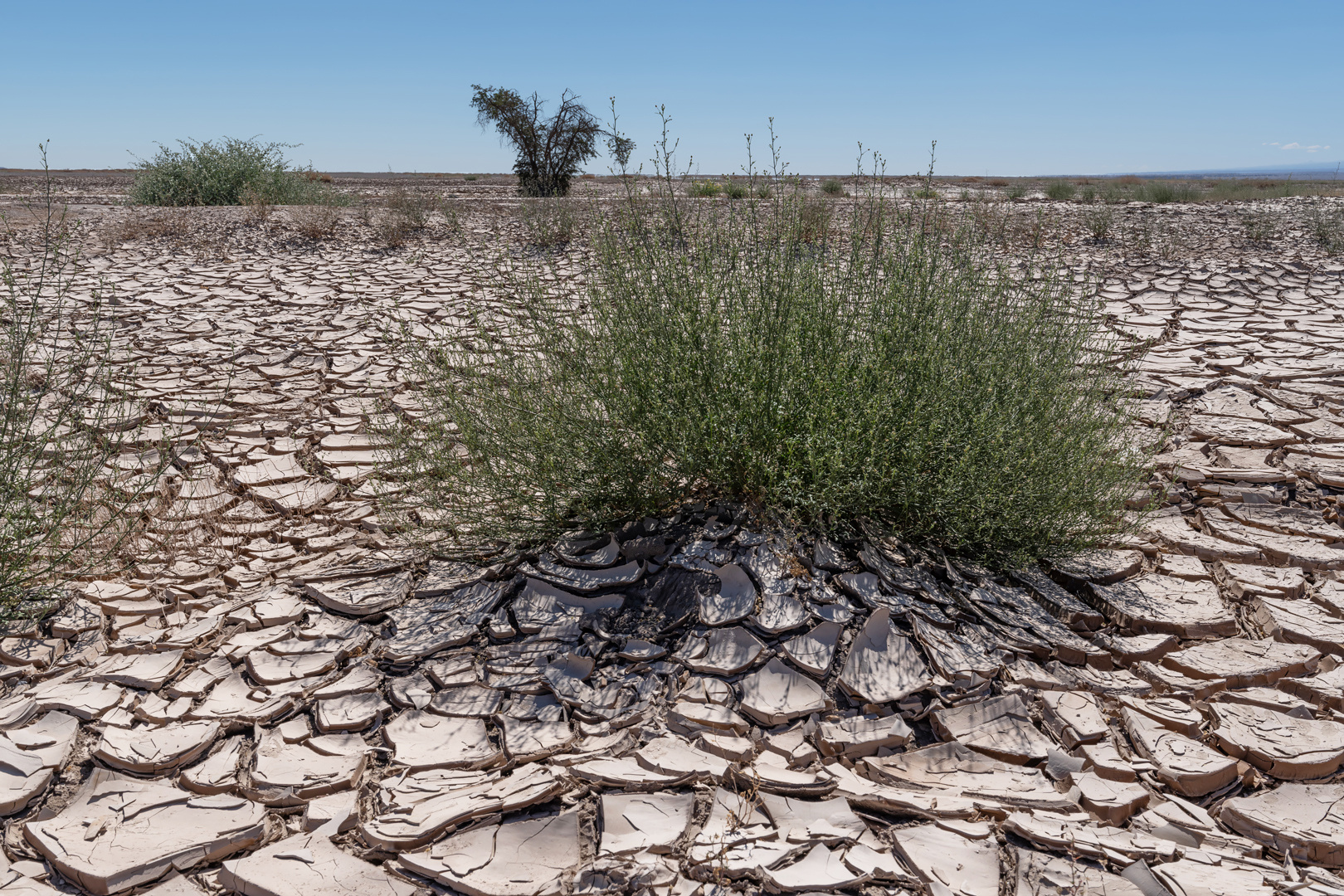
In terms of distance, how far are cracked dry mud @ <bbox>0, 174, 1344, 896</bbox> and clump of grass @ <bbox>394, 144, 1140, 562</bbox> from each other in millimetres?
173

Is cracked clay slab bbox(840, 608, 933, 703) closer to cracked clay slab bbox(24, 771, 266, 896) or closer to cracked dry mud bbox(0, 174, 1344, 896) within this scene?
cracked dry mud bbox(0, 174, 1344, 896)

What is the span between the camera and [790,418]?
2619 millimetres

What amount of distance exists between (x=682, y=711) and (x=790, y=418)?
1.02 meters

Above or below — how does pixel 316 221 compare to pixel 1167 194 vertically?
below

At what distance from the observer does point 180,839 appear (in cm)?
170

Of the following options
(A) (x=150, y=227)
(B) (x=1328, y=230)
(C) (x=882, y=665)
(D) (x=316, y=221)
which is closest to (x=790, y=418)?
(C) (x=882, y=665)

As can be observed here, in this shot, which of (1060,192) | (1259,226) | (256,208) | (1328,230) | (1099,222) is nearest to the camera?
(1328,230)

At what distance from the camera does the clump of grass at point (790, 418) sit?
2572 millimetres

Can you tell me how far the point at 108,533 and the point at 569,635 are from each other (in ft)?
6.59

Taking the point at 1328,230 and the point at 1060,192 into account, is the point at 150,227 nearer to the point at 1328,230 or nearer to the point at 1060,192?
the point at 1328,230

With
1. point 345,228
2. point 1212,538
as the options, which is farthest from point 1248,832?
point 345,228

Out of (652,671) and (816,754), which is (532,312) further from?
(816,754)

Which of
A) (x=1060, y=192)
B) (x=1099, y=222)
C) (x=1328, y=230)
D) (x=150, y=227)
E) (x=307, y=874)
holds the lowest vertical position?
(x=307, y=874)

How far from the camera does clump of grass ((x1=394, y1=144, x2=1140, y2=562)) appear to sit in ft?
8.44
